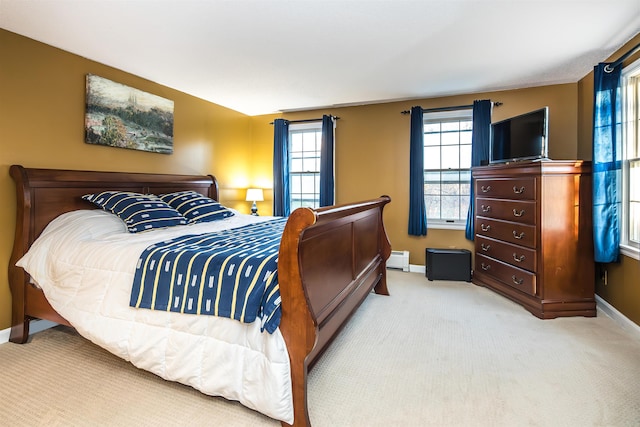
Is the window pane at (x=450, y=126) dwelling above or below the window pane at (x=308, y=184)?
above

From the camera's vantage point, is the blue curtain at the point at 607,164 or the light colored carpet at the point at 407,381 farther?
the blue curtain at the point at 607,164

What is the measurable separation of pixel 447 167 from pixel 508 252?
152 centimetres

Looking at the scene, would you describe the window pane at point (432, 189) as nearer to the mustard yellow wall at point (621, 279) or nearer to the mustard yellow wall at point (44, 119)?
the mustard yellow wall at point (621, 279)

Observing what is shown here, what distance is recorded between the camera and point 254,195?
5.05m

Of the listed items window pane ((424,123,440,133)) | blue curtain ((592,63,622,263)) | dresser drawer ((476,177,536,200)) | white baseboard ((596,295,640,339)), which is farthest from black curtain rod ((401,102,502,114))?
white baseboard ((596,295,640,339))

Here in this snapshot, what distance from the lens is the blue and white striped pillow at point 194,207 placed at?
327cm

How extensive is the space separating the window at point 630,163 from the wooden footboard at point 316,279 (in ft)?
7.23

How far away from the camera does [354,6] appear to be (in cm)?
Answer: 221

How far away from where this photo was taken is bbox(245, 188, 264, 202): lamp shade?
16.5 ft

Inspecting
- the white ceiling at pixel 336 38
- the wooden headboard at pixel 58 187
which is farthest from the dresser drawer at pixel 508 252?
the wooden headboard at pixel 58 187

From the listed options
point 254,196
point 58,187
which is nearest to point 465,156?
point 254,196

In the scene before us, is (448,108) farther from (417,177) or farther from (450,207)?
(450,207)

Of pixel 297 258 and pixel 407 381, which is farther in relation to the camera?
pixel 407 381

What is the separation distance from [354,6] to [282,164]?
2965 mm
